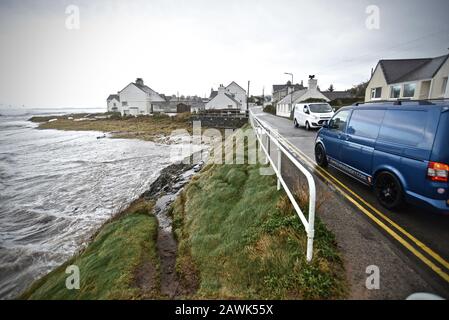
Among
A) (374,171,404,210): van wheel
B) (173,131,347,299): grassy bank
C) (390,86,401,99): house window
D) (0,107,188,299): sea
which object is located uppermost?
(390,86,401,99): house window

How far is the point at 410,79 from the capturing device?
84.8 feet

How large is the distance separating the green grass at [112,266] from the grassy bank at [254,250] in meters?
0.92

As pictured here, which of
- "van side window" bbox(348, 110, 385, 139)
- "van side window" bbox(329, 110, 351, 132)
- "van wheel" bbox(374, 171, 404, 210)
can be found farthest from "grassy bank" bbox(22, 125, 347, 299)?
"van side window" bbox(329, 110, 351, 132)

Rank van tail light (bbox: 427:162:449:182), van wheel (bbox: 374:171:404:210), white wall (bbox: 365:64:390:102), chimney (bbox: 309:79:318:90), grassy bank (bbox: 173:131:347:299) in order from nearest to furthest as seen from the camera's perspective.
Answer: grassy bank (bbox: 173:131:347:299) → van tail light (bbox: 427:162:449:182) → van wheel (bbox: 374:171:404:210) → white wall (bbox: 365:64:390:102) → chimney (bbox: 309:79:318:90)

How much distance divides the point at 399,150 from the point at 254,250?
3568 millimetres

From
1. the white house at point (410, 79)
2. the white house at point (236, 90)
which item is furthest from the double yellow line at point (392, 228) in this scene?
the white house at point (236, 90)

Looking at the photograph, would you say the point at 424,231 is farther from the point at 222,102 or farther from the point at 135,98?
the point at 135,98

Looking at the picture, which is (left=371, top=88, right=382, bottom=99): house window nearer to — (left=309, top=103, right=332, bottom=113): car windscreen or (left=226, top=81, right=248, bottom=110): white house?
(left=309, top=103, right=332, bottom=113): car windscreen

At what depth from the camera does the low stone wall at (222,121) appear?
110ft

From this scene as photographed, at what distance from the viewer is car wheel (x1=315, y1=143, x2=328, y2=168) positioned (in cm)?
765

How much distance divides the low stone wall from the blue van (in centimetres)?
2738

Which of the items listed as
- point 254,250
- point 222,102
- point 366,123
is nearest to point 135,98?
point 222,102
